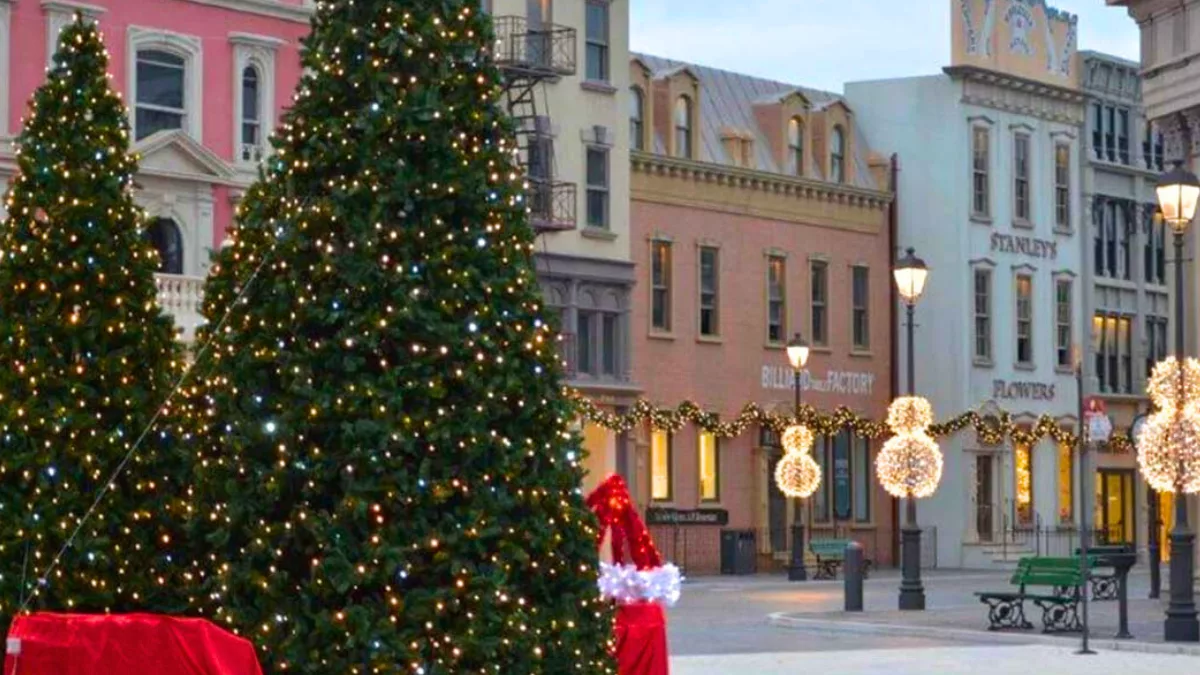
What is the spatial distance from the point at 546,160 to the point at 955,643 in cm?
2129

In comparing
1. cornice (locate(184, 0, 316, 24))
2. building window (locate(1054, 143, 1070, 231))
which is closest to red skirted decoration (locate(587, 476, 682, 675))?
cornice (locate(184, 0, 316, 24))

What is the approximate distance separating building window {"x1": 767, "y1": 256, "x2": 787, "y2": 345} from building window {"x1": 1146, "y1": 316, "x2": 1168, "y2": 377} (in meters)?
14.2

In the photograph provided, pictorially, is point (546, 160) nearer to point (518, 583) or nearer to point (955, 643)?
point (955, 643)

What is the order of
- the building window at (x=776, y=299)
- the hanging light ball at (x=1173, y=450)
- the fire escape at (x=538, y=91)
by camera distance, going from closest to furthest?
the hanging light ball at (x=1173, y=450) < the fire escape at (x=538, y=91) < the building window at (x=776, y=299)

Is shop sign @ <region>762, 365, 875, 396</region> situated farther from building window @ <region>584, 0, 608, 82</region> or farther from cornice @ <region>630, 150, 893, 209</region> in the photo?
building window @ <region>584, 0, 608, 82</region>

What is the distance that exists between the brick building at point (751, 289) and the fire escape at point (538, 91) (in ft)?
11.6

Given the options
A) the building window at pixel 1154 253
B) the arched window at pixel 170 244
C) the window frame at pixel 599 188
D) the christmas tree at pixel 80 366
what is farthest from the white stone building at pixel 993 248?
the christmas tree at pixel 80 366

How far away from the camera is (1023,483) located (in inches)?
2479

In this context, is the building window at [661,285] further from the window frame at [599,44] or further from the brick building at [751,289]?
the window frame at [599,44]

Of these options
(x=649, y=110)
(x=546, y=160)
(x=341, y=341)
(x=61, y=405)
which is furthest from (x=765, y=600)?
(x=341, y=341)

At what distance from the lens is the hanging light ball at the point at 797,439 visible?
171 feet

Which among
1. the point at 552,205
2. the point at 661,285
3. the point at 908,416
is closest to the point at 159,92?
the point at 552,205

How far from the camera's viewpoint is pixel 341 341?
12984mm

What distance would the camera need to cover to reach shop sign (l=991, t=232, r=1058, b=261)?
204ft
